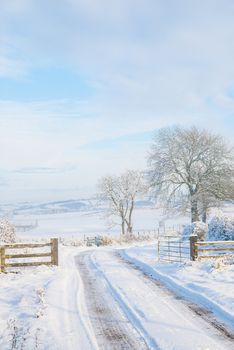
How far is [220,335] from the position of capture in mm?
8422

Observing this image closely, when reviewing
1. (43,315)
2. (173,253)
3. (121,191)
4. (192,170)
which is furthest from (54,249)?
(121,191)

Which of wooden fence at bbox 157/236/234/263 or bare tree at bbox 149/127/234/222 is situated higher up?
bare tree at bbox 149/127/234/222

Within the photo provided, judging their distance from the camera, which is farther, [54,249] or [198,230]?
[198,230]

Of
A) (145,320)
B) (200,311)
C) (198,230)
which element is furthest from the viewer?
(198,230)

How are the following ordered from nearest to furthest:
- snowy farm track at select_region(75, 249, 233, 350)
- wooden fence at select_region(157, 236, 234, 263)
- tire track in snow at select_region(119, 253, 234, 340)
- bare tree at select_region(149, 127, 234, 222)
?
snowy farm track at select_region(75, 249, 233, 350), tire track in snow at select_region(119, 253, 234, 340), wooden fence at select_region(157, 236, 234, 263), bare tree at select_region(149, 127, 234, 222)

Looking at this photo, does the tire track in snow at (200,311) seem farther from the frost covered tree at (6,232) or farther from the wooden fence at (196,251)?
the frost covered tree at (6,232)

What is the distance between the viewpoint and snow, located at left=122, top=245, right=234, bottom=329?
1082 centimetres

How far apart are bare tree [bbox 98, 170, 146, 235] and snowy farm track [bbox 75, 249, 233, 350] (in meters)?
48.2

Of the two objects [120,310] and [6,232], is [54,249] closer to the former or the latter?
[120,310]

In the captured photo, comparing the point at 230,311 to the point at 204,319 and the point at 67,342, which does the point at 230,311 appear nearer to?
the point at 204,319

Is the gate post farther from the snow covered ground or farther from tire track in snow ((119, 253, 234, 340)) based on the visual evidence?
tire track in snow ((119, 253, 234, 340))

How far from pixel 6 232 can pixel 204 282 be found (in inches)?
940

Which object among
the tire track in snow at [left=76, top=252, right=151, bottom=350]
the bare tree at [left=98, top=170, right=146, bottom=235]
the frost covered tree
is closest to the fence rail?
the tire track in snow at [left=76, top=252, right=151, bottom=350]

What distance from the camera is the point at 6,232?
34719mm
